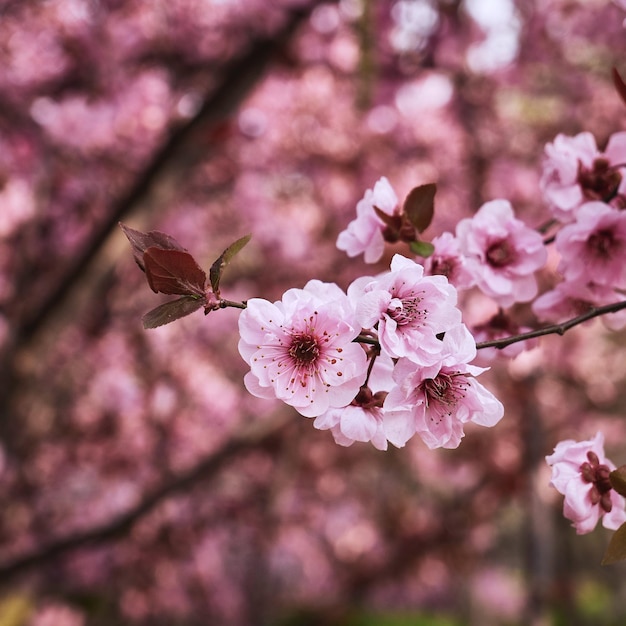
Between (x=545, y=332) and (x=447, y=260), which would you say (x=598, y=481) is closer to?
(x=545, y=332)

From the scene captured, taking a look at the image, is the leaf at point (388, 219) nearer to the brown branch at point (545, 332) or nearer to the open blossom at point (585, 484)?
the brown branch at point (545, 332)

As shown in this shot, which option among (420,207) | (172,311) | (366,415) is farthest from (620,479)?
(172,311)

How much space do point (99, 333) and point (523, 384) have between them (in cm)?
249

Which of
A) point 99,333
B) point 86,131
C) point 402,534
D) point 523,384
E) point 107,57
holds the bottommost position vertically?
point 402,534

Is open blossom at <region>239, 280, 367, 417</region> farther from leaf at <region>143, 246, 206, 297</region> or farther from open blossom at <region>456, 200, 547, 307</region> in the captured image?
open blossom at <region>456, 200, 547, 307</region>

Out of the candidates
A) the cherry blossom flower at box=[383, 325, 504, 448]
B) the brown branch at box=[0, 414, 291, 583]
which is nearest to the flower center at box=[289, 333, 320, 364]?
the cherry blossom flower at box=[383, 325, 504, 448]

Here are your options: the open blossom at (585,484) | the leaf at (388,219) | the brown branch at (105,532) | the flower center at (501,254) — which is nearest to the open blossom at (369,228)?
the leaf at (388,219)

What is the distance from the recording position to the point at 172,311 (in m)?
0.77

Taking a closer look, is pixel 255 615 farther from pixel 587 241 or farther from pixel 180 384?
pixel 587 241

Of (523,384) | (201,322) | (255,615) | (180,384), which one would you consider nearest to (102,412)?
(180,384)

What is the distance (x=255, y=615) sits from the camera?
15.3ft

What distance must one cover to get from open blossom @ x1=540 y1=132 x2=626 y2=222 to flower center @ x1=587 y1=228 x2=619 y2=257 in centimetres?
5

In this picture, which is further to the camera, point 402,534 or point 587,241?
point 402,534

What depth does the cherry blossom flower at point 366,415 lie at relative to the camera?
77cm
